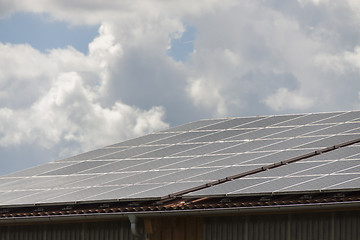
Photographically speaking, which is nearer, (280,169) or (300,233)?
(300,233)

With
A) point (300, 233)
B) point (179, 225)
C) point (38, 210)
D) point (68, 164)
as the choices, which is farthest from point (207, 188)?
point (68, 164)

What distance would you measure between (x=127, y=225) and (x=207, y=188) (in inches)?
109

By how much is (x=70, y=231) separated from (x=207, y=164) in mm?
4495

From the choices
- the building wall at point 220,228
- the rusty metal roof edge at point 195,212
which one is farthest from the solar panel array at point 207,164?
the building wall at point 220,228

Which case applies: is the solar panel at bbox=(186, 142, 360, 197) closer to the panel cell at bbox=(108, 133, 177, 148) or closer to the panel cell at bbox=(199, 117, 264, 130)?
the panel cell at bbox=(199, 117, 264, 130)

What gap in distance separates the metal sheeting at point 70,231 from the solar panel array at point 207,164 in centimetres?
83

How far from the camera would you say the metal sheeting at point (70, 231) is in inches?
963

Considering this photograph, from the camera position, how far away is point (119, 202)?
78.6 ft

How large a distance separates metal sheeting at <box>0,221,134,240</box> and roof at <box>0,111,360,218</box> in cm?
65

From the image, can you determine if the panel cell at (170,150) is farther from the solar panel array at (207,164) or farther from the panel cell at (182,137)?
the panel cell at (182,137)

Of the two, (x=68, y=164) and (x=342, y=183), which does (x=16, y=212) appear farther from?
(x=342, y=183)

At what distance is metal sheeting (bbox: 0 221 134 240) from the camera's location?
24453mm

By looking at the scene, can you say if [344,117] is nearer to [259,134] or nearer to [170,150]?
[259,134]

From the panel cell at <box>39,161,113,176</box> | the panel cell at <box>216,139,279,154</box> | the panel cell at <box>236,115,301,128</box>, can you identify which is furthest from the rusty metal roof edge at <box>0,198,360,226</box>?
the panel cell at <box>236,115,301,128</box>
